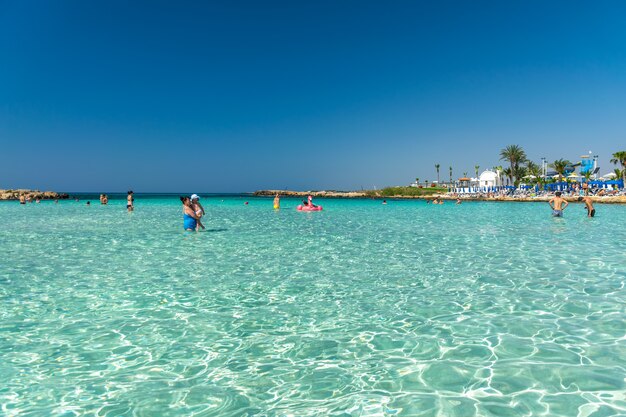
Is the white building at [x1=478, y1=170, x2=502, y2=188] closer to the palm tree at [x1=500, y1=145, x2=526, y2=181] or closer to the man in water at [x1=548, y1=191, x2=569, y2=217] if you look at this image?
the palm tree at [x1=500, y1=145, x2=526, y2=181]

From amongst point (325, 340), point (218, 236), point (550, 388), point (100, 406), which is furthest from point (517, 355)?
point (218, 236)

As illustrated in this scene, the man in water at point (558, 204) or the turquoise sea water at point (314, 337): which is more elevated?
the man in water at point (558, 204)

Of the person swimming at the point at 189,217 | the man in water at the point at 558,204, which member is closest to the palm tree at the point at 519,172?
the man in water at the point at 558,204

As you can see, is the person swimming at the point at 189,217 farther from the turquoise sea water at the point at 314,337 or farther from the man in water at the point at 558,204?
the man in water at the point at 558,204

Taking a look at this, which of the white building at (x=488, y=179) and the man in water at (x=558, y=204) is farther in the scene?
the white building at (x=488, y=179)

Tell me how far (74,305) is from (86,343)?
2.21 metres

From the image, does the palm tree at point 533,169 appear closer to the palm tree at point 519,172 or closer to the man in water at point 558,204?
the palm tree at point 519,172

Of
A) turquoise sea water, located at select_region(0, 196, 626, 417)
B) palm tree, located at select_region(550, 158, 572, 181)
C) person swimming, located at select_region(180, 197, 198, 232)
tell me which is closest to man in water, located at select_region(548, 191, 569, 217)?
turquoise sea water, located at select_region(0, 196, 626, 417)

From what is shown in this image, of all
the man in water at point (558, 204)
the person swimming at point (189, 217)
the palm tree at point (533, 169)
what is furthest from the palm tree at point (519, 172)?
the person swimming at point (189, 217)

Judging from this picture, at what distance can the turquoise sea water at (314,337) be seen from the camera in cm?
412

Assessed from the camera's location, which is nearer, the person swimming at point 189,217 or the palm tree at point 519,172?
the person swimming at point 189,217

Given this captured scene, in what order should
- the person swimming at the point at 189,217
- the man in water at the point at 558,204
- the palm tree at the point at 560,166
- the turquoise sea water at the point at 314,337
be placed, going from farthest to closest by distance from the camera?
the palm tree at the point at 560,166 → the man in water at the point at 558,204 → the person swimming at the point at 189,217 → the turquoise sea water at the point at 314,337

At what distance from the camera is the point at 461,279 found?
9.52m

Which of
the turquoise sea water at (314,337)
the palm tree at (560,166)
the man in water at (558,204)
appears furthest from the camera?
the palm tree at (560,166)
